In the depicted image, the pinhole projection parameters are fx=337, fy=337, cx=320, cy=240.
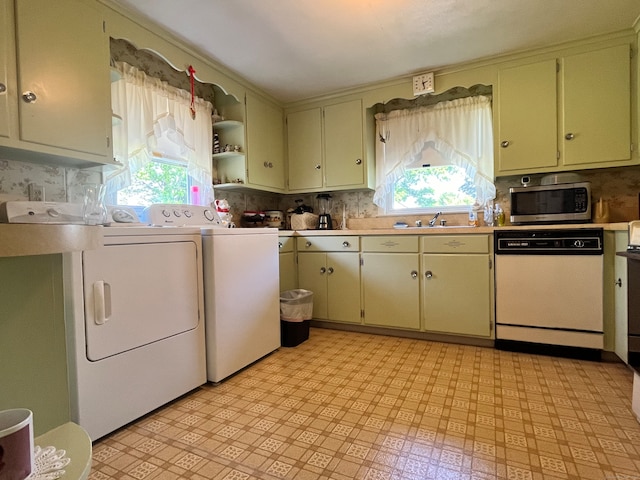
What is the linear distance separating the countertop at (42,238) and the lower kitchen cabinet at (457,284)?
241cm

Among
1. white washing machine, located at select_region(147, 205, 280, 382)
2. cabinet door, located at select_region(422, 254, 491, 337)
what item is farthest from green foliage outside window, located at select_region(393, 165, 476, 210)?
white washing machine, located at select_region(147, 205, 280, 382)

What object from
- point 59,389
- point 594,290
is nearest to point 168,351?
point 59,389

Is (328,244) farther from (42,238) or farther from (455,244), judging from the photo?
(42,238)

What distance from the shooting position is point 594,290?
2254 millimetres

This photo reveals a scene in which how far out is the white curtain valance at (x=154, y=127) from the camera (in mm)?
2273

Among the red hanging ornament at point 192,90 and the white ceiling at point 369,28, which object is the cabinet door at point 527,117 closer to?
the white ceiling at point 369,28

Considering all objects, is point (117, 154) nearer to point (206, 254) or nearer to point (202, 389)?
point (206, 254)

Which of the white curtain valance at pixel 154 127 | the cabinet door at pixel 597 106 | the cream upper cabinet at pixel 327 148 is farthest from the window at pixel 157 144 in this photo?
the cabinet door at pixel 597 106

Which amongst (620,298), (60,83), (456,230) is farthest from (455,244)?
(60,83)

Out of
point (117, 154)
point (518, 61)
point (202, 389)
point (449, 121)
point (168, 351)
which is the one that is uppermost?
point (518, 61)

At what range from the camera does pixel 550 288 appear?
7.76 feet

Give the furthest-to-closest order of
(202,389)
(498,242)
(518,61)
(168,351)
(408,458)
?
1. (518,61)
2. (498,242)
3. (202,389)
4. (168,351)
5. (408,458)

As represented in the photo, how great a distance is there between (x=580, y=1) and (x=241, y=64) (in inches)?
92.9

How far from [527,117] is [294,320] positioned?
8.06 feet
